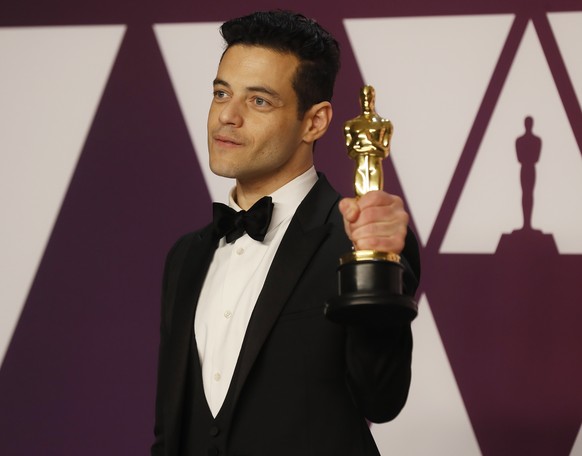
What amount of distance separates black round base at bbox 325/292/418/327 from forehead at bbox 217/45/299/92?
0.58 metres

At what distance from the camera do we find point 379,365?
5.32ft

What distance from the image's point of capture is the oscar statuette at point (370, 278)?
58.4 inches

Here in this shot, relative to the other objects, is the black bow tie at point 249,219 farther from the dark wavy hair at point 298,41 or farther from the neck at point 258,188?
the dark wavy hair at point 298,41

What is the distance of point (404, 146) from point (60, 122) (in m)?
1.16

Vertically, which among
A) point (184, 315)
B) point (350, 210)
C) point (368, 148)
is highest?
point (368, 148)

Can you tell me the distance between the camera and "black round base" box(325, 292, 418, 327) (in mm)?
1476

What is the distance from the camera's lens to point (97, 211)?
10.6 ft

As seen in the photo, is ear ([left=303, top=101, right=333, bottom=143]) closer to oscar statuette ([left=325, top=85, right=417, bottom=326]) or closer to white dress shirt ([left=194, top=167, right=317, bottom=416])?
white dress shirt ([left=194, top=167, right=317, bottom=416])

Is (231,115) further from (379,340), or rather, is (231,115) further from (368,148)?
(379,340)

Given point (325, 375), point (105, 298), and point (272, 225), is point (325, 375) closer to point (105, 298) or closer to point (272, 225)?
point (272, 225)

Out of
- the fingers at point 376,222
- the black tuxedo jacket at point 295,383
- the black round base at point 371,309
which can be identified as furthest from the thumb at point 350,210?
the black tuxedo jacket at point 295,383

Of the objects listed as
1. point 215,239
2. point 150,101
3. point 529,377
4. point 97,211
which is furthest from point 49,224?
point 529,377

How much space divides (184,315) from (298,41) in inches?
23.5

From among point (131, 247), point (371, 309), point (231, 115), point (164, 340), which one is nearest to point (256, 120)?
point (231, 115)
